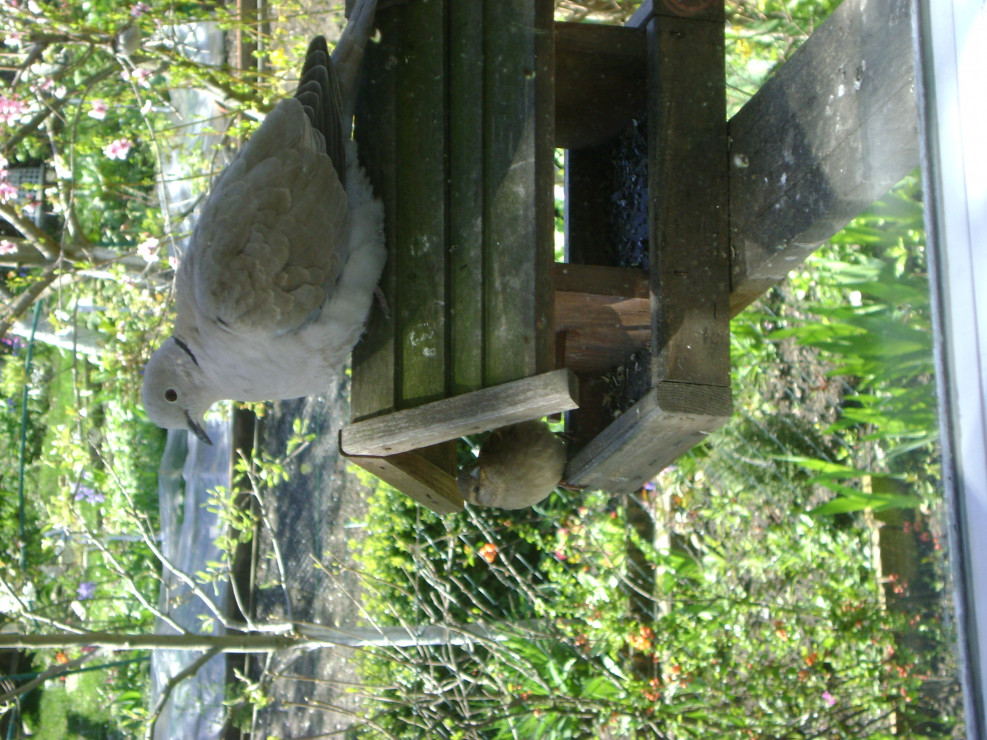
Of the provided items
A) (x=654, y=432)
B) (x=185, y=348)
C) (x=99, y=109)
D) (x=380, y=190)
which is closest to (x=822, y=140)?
(x=654, y=432)

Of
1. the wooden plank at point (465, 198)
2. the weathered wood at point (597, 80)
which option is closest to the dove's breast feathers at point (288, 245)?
the wooden plank at point (465, 198)

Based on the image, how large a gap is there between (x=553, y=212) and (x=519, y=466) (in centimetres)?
54

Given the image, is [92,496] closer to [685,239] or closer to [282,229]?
[282,229]

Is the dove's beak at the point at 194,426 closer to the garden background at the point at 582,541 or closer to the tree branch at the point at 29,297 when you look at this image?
the garden background at the point at 582,541

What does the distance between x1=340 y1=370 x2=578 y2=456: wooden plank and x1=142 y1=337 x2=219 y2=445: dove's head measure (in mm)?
718

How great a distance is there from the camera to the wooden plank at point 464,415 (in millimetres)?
1290

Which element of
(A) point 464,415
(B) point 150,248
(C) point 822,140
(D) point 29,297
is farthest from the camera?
(D) point 29,297

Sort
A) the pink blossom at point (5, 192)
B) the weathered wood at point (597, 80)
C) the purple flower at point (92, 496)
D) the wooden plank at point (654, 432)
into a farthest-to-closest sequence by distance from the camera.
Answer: the purple flower at point (92, 496), the pink blossom at point (5, 192), the weathered wood at point (597, 80), the wooden plank at point (654, 432)

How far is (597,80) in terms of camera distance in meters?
1.76

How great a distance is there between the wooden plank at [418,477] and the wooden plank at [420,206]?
0.14 m

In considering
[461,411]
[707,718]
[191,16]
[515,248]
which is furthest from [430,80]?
[191,16]

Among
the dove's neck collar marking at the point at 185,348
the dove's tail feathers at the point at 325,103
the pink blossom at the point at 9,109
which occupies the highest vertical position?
the pink blossom at the point at 9,109

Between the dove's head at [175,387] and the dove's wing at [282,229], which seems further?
the dove's head at [175,387]

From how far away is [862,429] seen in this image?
106 inches
